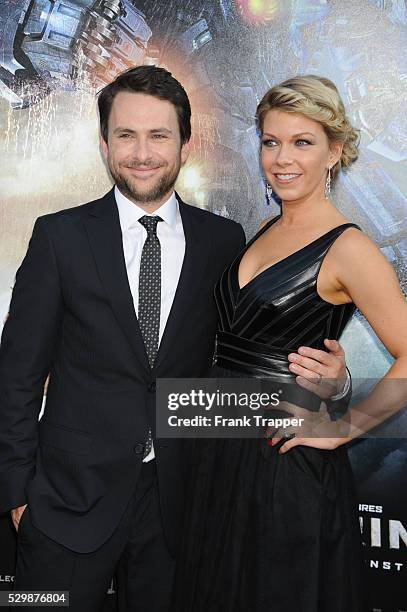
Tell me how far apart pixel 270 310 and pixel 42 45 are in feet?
4.69

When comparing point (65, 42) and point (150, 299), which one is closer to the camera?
point (150, 299)

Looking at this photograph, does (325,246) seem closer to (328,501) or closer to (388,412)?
(388,412)

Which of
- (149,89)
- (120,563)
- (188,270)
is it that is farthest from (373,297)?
(120,563)

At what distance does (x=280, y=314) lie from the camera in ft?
5.82

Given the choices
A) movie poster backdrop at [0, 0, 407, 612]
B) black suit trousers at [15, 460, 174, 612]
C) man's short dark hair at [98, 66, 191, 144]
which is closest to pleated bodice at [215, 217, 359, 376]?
black suit trousers at [15, 460, 174, 612]

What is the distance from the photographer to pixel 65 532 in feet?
5.80

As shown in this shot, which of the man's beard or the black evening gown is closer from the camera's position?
the black evening gown

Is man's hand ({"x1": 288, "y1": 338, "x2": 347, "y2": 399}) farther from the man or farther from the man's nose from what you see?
the man's nose

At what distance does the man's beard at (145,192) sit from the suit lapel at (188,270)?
0.42 feet

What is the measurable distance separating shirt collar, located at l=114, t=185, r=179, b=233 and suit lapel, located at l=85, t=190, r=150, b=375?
24 mm

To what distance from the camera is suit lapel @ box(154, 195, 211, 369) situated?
180cm

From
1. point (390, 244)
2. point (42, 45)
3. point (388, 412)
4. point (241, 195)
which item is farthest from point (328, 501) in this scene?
point (42, 45)

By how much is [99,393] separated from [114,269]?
33 cm

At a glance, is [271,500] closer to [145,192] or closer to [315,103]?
[145,192]
